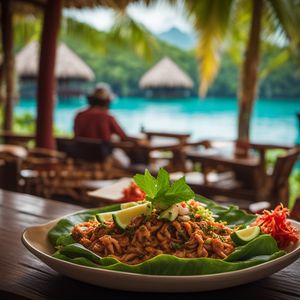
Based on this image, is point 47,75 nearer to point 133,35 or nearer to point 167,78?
point 133,35

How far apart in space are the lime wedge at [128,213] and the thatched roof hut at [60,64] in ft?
37.2

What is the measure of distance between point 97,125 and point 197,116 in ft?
75.0

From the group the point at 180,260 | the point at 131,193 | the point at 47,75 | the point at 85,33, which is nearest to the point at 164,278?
the point at 180,260

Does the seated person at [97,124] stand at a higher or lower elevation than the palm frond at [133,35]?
lower

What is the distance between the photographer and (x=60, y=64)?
512 inches

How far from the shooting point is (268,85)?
25125mm

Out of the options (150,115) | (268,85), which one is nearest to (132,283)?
(268,85)

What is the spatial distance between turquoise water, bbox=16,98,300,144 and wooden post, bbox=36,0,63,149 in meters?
17.8

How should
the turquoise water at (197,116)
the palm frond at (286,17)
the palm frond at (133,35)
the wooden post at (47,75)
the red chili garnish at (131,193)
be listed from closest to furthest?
the red chili garnish at (131,193), the wooden post at (47,75), the palm frond at (286,17), the palm frond at (133,35), the turquoise water at (197,116)

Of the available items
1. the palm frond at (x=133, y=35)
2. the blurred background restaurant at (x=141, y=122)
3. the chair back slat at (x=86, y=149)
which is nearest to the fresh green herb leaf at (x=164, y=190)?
the blurred background restaurant at (x=141, y=122)

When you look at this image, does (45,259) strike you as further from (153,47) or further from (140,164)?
(153,47)

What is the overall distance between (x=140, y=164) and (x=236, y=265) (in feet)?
13.2

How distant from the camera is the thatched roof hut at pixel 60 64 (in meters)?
12.3

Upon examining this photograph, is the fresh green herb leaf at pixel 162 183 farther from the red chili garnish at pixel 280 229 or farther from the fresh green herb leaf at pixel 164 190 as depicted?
the red chili garnish at pixel 280 229
